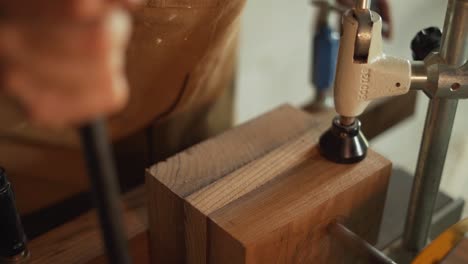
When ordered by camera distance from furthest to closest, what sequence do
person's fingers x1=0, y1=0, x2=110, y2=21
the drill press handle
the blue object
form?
the blue object < the drill press handle < person's fingers x1=0, y1=0, x2=110, y2=21

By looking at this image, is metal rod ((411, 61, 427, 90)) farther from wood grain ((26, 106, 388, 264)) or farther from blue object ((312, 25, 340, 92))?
blue object ((312, 25, 340, 92))

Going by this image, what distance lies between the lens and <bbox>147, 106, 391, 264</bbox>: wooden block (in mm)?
542

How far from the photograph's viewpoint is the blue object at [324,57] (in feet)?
2.95

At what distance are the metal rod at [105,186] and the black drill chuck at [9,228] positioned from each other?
0.91ft

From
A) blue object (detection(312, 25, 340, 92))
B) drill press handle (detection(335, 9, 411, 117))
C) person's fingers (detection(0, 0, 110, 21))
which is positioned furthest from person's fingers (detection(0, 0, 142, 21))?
blue object (detection(312, 25, 340, 92))

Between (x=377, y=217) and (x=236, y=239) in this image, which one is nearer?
(x=236, y=239)

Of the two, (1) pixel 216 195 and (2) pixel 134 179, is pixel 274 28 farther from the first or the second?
(1) pixel 216 195

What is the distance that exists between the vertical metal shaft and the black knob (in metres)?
0.05

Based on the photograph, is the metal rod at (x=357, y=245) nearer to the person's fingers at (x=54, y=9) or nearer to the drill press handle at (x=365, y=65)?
the drill press handle at (x=365, y=65)

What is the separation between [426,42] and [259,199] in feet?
0.76

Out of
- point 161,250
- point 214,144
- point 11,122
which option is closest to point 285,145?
point 214,144

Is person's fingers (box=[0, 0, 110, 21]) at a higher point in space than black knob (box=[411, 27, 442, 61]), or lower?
higher

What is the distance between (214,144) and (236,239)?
0.53 ft

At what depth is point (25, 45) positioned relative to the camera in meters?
0.26
